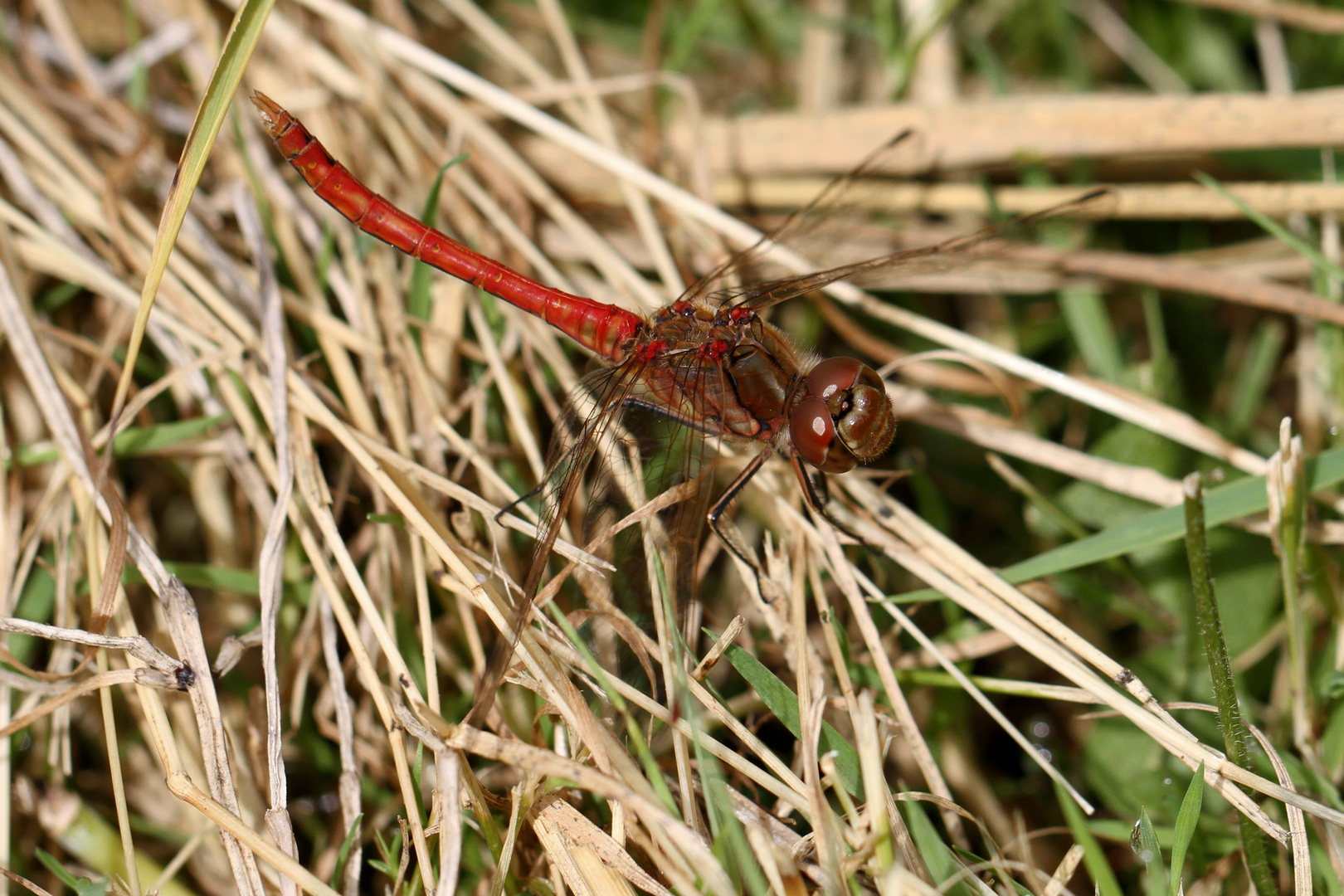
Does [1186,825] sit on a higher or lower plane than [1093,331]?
lower

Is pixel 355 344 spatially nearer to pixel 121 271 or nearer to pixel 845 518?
pixel 121 271

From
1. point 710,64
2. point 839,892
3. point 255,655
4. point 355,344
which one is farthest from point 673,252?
point 839,892

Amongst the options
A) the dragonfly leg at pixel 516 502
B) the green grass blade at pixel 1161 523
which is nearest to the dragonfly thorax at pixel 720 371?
the dragonfly leg at pixel 516 502

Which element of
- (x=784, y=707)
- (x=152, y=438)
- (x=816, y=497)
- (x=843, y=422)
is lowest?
(x=152, y=438)

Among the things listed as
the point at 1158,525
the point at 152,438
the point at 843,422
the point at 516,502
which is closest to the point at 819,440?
the point at 843,422

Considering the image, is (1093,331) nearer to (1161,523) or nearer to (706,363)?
(1161,523)

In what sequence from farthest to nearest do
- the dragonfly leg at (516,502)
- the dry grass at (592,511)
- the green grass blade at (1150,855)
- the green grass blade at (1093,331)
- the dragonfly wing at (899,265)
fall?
the green grass blade at (1093,331) → the dragonfly wing at (899,265) → the dragonfly leg at (516,502) → the dry grass at (592,511) → the green grass blade at (1150,855)

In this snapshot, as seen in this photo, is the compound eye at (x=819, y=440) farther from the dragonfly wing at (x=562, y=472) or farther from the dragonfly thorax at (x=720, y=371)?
the dragonfly wing at (x=562, y=472)
